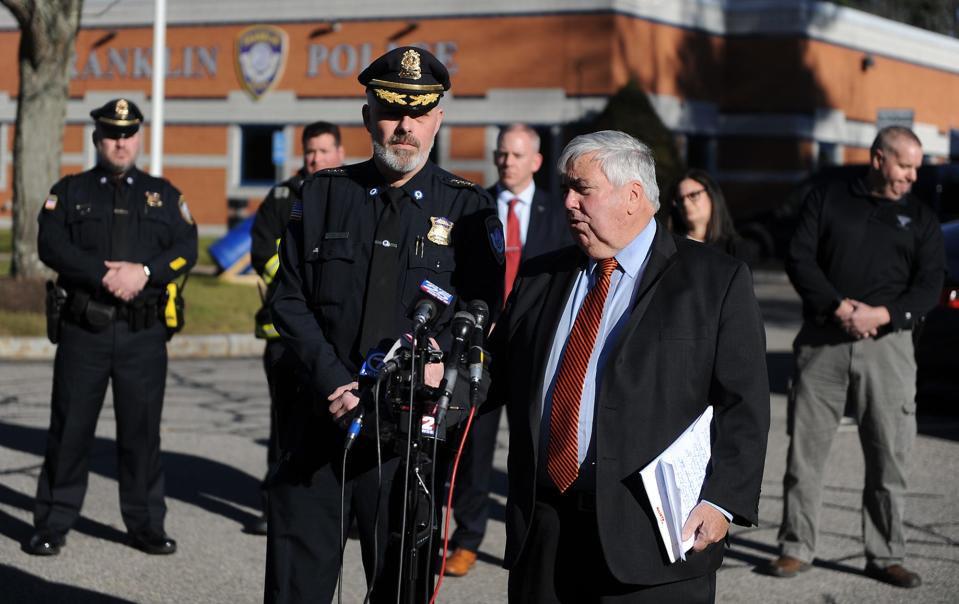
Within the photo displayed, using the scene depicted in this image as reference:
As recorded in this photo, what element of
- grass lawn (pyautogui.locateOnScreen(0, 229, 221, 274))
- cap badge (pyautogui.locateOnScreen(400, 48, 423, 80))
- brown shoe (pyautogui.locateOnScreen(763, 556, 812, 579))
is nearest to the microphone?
cap badge (pyautogui.locateOnScreen(400, 48, 423, 80))

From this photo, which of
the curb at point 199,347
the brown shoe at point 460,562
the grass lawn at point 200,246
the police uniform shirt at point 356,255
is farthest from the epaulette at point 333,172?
the grass lawn at point 200,246

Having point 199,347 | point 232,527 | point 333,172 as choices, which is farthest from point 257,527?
point 199,347

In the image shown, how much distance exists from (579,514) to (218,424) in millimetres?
7304

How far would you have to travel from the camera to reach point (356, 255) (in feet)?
14.6

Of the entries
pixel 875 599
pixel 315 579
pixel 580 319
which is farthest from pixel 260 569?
pixel 580 319

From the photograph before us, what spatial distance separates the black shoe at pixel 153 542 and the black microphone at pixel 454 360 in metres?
3.62

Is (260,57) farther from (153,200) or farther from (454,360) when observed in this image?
(454,360)

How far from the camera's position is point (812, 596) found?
658 cm

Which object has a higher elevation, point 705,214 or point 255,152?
point 705,214

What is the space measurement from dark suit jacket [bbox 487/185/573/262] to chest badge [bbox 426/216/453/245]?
2.69 meters

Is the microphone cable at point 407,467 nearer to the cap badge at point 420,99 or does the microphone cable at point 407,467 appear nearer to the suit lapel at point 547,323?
the suit lapel at point 547,323

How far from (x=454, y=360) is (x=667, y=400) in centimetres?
60

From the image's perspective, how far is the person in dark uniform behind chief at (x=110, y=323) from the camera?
23.3ft

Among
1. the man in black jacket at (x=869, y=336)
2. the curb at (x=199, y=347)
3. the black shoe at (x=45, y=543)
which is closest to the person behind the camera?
the man in black jacket at (x=869, y=336)
